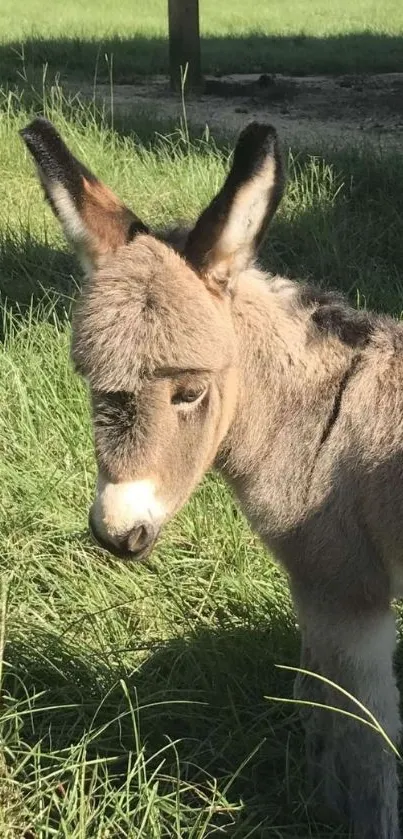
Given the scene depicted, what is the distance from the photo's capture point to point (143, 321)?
89.9 inches

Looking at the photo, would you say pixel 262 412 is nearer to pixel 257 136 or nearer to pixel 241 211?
pixel 241 211

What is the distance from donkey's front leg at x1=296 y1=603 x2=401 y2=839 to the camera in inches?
97.0

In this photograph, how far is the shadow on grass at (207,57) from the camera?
42.4ft

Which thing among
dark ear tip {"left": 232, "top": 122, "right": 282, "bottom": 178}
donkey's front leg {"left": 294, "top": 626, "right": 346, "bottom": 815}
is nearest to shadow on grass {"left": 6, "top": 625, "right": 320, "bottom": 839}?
donkey's front leg {"left": 294, "top": 626, "right": 346, "bottom": 815}

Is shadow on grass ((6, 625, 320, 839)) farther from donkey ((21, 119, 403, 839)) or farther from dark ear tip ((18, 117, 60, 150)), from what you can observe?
dark ear tip ((18, 117, 60, 150))

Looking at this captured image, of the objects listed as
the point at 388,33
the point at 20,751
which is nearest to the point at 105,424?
the point at 20,751

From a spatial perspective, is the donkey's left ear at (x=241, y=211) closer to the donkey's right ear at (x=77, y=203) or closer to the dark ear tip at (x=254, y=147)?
the dark ear tip at (x=254, y=147)

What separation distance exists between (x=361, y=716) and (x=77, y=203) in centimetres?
167

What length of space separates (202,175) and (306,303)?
13.9 feet

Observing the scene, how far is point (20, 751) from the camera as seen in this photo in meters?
2.70

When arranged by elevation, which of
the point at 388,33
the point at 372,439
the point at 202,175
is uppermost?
the point at 388,33

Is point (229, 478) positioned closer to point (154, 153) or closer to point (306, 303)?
point (306, 303)

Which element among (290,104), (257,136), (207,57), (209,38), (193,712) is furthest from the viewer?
(209,38)

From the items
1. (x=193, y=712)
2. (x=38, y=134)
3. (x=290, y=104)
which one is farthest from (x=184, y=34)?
(x=193, y=712)
